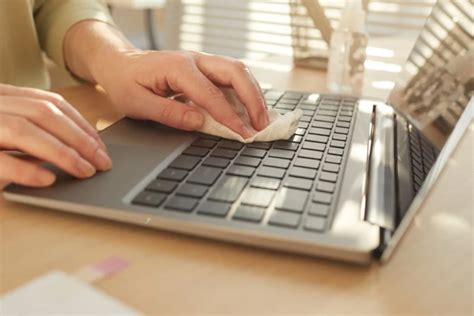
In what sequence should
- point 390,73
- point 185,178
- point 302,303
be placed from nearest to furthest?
point 302,303, point 185,178, point 390,73

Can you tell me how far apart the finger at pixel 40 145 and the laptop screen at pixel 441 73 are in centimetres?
40

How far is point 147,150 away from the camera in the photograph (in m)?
0.56

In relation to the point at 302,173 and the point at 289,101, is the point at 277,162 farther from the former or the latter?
the point at 289,101

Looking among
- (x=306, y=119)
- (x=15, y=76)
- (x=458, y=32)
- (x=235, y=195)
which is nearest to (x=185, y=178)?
(x=235, y=195)

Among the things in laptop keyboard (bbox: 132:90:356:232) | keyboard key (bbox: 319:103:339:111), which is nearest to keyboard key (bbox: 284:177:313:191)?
laptop keyboard (bbox: 132:90:356:232)

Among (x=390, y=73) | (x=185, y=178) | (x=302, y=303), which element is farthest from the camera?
(x=390, y=73)

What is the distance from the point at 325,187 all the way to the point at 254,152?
0.38 feet

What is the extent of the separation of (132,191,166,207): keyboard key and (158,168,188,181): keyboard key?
38mm

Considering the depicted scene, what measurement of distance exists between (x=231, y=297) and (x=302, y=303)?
50 millimetres

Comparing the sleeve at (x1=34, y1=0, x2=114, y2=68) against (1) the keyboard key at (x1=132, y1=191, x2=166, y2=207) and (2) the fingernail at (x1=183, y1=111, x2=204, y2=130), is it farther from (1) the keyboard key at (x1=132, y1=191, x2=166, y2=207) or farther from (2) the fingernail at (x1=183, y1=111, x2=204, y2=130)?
(1) the keyboard key at (x1=132, y1=191, x2=166, y2=207)

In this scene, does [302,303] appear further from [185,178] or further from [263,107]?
[263,107]

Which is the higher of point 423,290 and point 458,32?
point 458,32

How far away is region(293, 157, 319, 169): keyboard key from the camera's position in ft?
1.74

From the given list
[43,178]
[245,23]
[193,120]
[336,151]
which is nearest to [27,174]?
[43,178]
